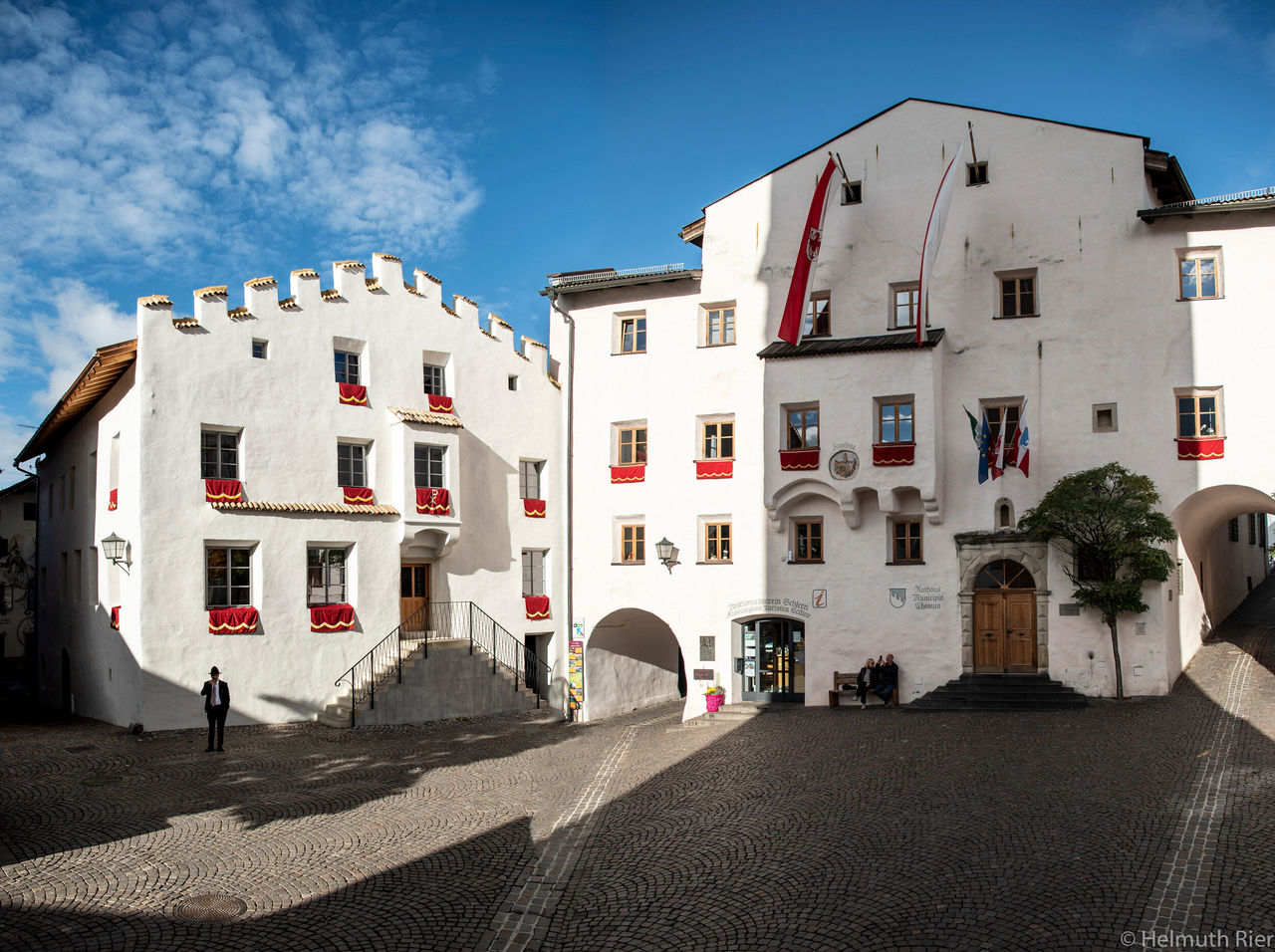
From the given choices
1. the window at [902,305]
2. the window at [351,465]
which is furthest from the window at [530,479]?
the window at [902,305]

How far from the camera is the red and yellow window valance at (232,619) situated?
23.8 metres

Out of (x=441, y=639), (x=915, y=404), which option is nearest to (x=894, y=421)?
(x=915, y=404)

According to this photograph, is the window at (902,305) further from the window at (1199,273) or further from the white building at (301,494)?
the white building at (301,494)

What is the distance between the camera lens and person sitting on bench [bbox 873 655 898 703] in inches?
979

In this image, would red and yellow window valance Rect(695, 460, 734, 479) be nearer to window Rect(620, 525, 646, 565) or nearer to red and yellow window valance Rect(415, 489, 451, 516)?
window Rect(620, 525, 646, 565)

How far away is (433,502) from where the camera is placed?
1056 inches

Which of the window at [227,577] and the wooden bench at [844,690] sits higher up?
the window at [227,577]

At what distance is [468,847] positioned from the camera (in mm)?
13984

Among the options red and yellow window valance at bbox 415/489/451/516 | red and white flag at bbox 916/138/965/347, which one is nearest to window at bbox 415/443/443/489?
red and yellow window valance at bbox 415/489/451/516

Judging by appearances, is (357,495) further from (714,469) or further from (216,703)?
(714,469)

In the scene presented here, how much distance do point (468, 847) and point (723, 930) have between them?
440cm

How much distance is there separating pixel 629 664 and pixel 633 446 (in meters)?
6.65

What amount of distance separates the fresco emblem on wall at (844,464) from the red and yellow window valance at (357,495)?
1143 centimetres

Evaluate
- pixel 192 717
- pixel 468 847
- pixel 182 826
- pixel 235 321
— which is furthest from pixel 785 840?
pixel 235 321
